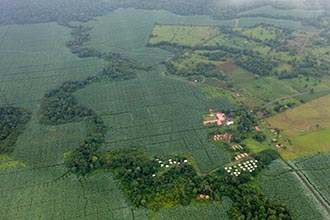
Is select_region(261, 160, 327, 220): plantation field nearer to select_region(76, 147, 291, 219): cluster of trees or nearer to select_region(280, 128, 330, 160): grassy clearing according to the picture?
select_region(76, 147, 291, 219): cluster of trees

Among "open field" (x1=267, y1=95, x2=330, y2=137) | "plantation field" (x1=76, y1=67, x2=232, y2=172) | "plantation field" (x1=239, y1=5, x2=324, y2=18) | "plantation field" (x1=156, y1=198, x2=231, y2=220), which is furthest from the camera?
"plantation field" (x1=239, y1=5, x2=324, y2=18)

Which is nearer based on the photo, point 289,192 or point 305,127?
point 289,192

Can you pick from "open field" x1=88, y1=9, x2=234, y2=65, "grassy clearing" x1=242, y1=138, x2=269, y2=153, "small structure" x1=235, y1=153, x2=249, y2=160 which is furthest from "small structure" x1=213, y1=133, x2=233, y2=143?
"open field" x1=88, y1=9, x2=234, y2=65

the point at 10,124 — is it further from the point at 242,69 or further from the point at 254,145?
the point at 242,69

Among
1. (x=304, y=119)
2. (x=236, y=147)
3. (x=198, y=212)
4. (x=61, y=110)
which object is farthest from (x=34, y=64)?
(x=304, y=119)

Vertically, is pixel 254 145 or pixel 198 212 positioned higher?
pixel 254 145

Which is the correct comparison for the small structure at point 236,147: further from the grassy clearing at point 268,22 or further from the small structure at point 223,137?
the grassy clearing at point 268,22
